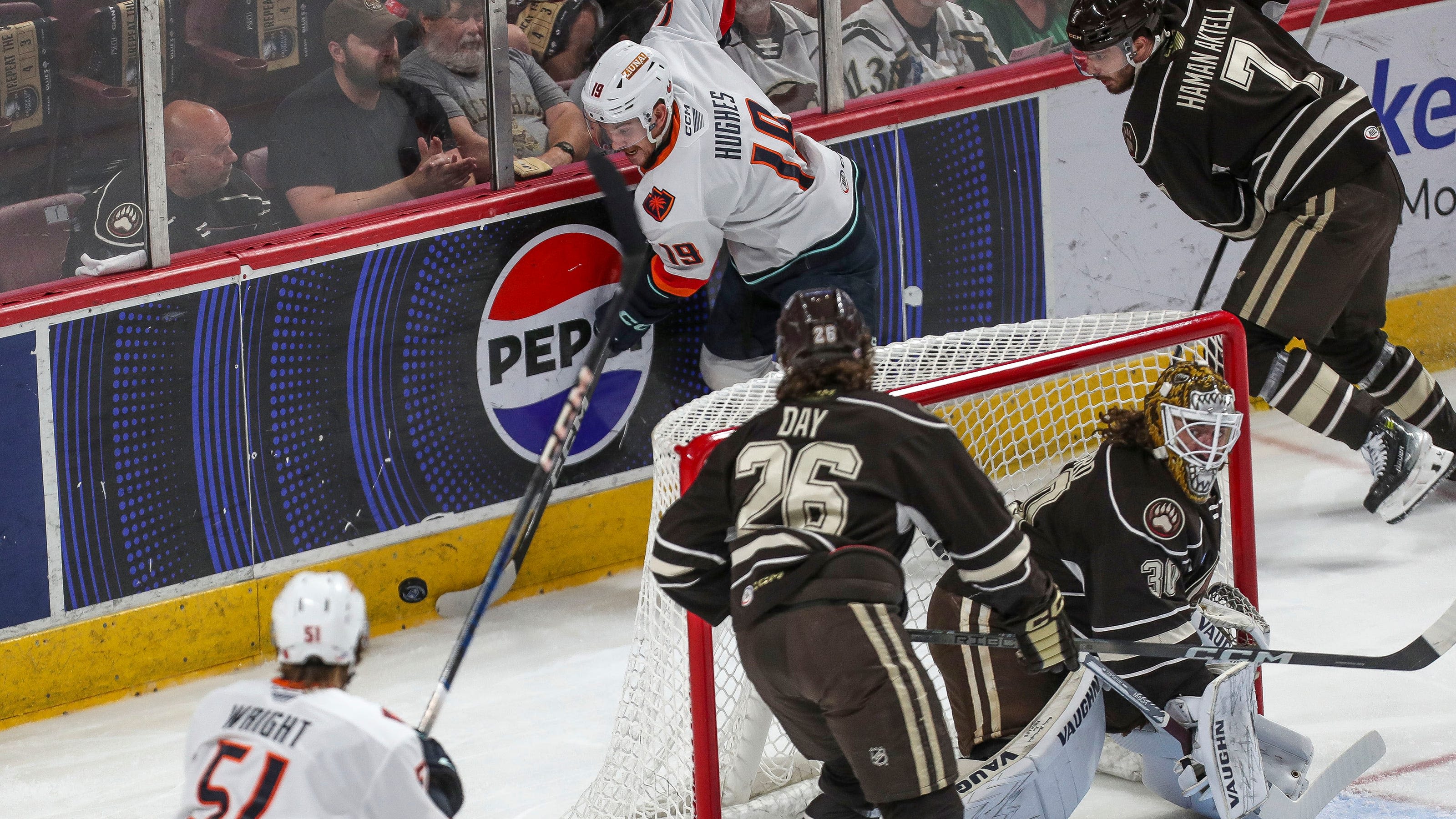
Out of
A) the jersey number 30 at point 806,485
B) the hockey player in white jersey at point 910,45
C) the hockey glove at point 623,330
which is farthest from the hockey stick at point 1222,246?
the jersey number 30 at point 806,485

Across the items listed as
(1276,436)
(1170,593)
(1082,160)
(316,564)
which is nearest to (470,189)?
(316,564)

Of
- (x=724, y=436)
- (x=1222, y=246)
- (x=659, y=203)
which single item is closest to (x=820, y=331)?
(x=724, y=436)

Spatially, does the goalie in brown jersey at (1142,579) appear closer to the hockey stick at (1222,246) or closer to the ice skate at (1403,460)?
the ice skate at (1403,460)

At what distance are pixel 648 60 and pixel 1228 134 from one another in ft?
4.44

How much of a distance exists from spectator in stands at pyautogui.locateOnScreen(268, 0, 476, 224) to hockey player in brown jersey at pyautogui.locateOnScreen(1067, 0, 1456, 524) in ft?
5.23

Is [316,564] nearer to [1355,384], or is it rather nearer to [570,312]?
[570,312]

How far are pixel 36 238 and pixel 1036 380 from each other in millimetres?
2258

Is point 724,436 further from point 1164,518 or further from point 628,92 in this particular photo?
point 628,92

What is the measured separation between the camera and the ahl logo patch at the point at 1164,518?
3.14 meters

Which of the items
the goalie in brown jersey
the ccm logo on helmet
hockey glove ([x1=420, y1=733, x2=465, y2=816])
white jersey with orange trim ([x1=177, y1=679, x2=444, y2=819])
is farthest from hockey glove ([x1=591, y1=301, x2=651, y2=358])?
white jersey with orange trim ([x1=177, y1=679, x2=444, y2=819])

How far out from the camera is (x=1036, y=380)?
11.1ft

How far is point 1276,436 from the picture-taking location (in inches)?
215

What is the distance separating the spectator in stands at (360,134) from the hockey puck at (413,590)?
3.03ft

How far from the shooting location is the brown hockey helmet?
273cm
